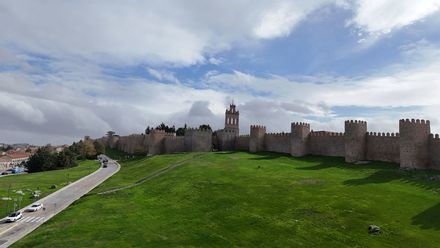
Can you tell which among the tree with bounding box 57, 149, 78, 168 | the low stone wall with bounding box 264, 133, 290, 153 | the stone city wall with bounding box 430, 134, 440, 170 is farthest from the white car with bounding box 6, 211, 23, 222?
the tree with bounding box 57, 149, 78, 168

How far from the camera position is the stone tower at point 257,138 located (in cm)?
6862

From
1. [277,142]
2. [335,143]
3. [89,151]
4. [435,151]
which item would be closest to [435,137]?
[435,151]

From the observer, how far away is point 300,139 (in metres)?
56.9

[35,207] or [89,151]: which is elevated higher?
[89,151]

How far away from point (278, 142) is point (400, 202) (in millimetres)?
34890

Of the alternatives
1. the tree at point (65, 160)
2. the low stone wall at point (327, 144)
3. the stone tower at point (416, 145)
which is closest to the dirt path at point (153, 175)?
the low stone wall at point (327, 144)

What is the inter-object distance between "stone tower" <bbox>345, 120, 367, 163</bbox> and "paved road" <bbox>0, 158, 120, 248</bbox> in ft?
102

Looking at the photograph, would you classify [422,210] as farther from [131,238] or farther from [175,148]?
[175,148]

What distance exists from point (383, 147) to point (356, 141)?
10.2 ft

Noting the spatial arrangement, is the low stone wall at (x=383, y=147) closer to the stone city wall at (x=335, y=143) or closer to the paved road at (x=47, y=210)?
the stone city wall at (x=335, y=143)

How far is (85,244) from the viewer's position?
89.0 ft

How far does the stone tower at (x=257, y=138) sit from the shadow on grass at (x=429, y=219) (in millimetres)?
41191

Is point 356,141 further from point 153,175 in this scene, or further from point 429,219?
Result: point 153,175

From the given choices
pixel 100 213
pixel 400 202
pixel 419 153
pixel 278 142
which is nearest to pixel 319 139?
pixel 278 142
